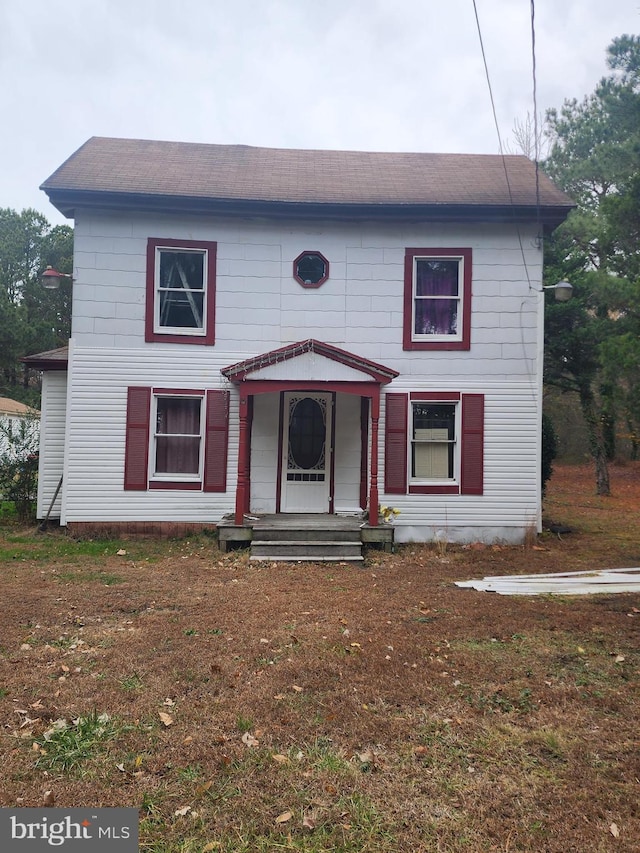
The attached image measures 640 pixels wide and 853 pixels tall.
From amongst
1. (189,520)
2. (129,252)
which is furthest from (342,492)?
(129,252)

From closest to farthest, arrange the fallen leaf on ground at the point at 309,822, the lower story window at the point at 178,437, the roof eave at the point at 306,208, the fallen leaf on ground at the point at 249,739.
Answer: the fallen leaf on ground at the point at 309,822 → the fallen leaf on ground at the point at 249,739 → the roof eave at the point at 306,208 → the lower story window at the point at 178,437

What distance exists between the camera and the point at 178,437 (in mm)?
9750

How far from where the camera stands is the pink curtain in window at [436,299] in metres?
9.86

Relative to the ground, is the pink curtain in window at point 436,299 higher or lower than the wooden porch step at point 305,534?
higher

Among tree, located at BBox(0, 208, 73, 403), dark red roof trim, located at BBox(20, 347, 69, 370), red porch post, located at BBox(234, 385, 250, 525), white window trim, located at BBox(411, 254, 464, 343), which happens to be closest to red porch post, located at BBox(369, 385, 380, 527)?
white window trim, located at BBox(411, 254, 464, 343)

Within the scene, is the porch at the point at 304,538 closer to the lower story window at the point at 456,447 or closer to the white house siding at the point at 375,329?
the white house siding at the point at 375,329

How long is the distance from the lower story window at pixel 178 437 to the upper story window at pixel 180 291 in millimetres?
1149

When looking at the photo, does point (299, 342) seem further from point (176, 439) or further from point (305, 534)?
point (305, 534)

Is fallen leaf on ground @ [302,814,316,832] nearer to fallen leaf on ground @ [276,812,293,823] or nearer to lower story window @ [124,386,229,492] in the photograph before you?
fallen leaf on ground @ [276,812,293,823]

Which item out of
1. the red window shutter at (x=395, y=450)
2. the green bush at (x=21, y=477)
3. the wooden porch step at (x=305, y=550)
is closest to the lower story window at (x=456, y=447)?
the red window shutter at (x=395, y=450)

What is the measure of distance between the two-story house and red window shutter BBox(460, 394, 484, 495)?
0.03m

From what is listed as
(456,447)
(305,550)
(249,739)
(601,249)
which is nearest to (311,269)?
(456,447)

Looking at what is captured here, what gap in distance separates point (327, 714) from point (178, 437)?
7088 millimetres

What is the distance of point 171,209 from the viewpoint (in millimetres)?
9477
